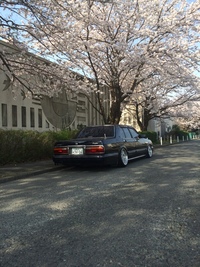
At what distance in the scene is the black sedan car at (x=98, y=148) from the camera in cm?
870

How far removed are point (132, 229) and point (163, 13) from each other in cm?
1480

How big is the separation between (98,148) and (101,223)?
4.69 m

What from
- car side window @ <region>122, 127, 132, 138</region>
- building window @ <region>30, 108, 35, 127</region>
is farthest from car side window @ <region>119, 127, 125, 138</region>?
building window @ <region>30, 108, 35, 127</region>

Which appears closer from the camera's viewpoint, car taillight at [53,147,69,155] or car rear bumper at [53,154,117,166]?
car rear bumper at [53,154,117,166]

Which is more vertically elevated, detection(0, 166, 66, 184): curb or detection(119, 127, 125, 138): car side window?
detection(119, 127, 125, 138): car side window

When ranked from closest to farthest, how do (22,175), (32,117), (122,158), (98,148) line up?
(22,175) < (98,148) < (122,158) < (32,117)

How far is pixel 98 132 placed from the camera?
394 inches

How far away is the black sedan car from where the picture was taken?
28.6 ft

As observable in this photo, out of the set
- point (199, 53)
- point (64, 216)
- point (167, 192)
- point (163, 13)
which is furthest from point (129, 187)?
point (199, 53)

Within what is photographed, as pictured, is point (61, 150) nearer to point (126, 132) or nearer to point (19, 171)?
point (19, 171)

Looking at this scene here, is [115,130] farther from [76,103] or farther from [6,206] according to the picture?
[76,103]

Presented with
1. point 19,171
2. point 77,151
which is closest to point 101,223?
point 77,151

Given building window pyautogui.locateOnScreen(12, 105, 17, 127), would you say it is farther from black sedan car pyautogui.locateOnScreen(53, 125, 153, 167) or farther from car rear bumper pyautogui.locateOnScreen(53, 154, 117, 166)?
car rear bumper pyautogui.locateOnScreen(53, 154, 117, 166)

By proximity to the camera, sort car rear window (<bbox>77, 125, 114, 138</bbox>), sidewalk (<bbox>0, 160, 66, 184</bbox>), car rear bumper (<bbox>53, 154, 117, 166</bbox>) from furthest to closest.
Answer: car rear window (<bbox>77, 125, 114, 138</bbox>) < car rear bumper (<bbox>53, 154, 117, 166</bbox>) < sidewalk (<bbox>0, 160, 66, 184</bbox>)
